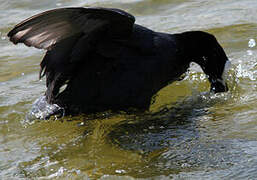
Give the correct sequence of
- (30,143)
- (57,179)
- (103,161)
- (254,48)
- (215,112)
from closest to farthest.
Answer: (57,179) < (103,161) < (30,143) < (215,112) < (254,48)

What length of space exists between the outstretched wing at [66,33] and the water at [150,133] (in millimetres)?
459

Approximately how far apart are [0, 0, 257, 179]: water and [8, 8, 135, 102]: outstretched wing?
1.51 ft

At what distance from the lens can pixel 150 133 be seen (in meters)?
4.46

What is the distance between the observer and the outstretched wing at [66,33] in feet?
12.5

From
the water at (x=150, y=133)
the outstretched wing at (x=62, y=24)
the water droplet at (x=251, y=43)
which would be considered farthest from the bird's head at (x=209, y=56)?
the water droplet at (x=251, y=43)

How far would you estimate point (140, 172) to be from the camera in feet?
12.3

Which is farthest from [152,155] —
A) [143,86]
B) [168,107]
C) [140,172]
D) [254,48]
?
[254,48]

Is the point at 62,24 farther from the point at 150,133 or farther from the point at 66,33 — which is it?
the point at 150,133

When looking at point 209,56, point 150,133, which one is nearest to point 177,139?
point 150,133

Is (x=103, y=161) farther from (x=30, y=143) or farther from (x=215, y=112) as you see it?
(x=215, y=112)

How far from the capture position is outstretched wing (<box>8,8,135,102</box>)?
3.79 metres

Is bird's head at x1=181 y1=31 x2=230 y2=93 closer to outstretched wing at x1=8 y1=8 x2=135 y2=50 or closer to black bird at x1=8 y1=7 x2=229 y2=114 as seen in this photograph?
black bird at x1=8 y1=7 x2=229 y2=114

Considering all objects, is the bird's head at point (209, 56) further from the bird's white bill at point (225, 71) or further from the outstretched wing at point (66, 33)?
the outstretched wing at point (66, 33)

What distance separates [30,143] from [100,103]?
26.6 inches
